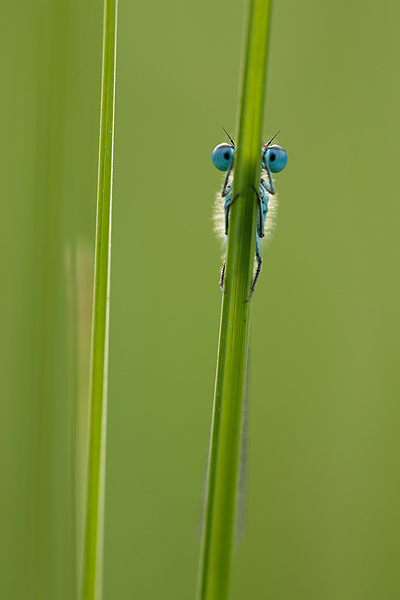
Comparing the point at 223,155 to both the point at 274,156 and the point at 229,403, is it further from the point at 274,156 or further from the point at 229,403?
the point at 229,403

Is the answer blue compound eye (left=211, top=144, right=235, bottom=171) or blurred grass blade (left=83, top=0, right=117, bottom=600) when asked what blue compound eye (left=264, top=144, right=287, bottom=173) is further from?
blurred grass blade (left=83, top=0, right=117, bottom=600)

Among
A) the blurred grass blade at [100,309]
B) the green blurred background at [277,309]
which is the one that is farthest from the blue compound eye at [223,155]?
the green blurred background at [277,309]

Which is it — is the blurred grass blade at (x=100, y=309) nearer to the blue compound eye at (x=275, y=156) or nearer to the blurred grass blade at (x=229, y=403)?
the blurred grass blade at (x=229, y=403)

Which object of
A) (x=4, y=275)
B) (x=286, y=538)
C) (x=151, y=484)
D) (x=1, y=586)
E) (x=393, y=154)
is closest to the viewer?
(x=1, y=586)

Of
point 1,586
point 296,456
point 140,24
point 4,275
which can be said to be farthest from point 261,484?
point 140,24

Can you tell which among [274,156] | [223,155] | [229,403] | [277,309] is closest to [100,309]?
[229,403]

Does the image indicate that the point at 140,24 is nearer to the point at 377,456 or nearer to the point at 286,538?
the point at 377,456
